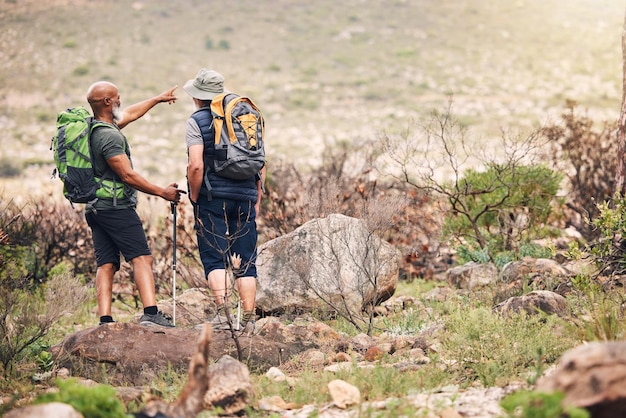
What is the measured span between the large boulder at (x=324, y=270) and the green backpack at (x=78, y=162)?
155 centimetres

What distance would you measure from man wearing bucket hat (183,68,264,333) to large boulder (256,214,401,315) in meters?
0.73

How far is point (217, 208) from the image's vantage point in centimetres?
584

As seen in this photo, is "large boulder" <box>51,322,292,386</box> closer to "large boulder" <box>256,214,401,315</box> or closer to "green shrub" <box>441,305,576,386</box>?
"green shrub" <box>441,305,576,386</box>

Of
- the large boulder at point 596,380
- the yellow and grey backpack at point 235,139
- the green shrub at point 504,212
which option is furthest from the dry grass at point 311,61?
the large boulder at point 596,380

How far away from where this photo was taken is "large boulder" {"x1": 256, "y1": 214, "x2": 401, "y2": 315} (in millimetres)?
6762

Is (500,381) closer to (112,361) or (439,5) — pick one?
(112,361)

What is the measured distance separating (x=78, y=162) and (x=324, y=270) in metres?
2.32

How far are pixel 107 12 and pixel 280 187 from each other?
44.9m

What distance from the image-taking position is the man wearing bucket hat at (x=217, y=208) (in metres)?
5.74

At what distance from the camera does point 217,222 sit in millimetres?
5859

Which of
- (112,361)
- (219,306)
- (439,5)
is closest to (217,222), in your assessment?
(219,306)

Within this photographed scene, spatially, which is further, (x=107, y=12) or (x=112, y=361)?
(x=107, y=12)

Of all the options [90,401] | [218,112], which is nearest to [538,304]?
[218,112]

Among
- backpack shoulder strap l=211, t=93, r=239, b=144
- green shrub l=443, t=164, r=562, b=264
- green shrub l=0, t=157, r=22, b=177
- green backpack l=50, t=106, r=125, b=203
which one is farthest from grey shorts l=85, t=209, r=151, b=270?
green shrub l=0, t=157, r=22, b=177
